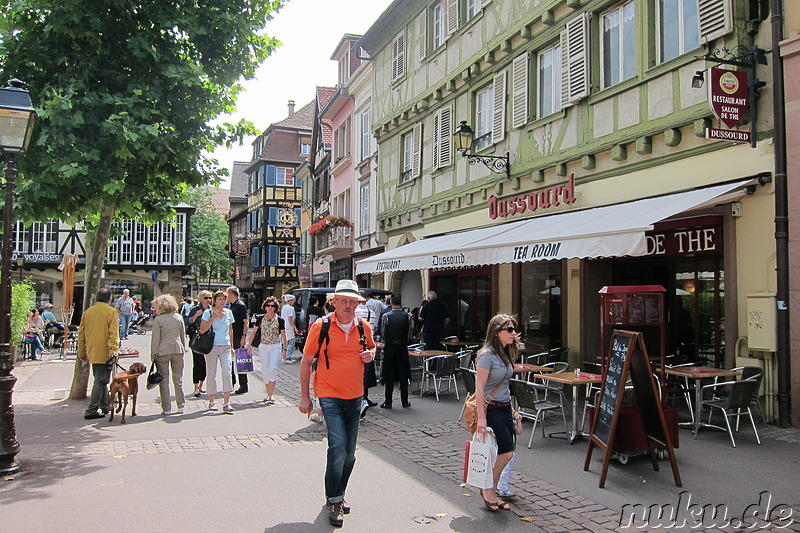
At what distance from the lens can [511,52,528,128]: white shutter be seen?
44.9ft

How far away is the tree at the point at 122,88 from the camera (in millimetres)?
8703

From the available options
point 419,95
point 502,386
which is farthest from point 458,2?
point 502,386

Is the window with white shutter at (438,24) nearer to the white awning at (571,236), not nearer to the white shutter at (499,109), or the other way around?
the white shutter at (499,109)

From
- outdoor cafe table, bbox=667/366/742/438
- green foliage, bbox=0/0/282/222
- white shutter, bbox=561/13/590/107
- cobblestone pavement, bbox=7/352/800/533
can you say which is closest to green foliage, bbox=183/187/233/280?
white shutter, bbox=561/13/590/107

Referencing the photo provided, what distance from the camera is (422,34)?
62.4ft

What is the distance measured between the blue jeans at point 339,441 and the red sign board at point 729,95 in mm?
5965

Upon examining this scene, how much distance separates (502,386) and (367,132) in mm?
21111

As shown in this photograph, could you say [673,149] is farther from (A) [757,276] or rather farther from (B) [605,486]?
(B) [605,486]

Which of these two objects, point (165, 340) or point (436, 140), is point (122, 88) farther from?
point (436, 140)

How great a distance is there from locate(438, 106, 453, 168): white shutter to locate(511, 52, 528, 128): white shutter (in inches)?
124

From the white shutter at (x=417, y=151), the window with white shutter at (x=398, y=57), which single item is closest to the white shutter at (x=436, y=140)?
the white shutter at (x=417, y=151)

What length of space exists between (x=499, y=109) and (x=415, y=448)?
9.26 m

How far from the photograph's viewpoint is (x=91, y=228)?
12.4m

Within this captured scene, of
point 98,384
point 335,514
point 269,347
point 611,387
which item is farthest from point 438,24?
point 335,514
